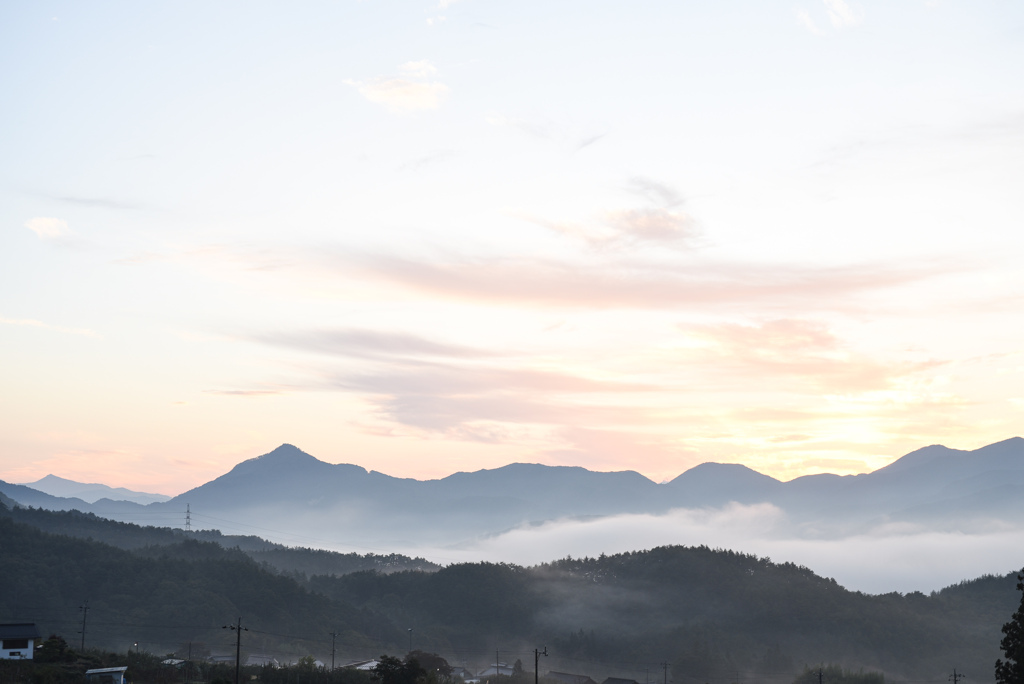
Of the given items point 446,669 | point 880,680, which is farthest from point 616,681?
point 880,680

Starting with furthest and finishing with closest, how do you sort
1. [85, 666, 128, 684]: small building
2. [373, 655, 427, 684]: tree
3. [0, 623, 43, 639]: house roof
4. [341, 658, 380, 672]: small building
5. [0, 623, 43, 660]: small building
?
1. [341, 658, 380, 672]: small building
2. [0, 623, 43, 639]: house roof
3. [0, 623, 43, 660]: small building
4. [373, 655, 427, 684]: tree
5. [85, 666, 128, 684]: small building

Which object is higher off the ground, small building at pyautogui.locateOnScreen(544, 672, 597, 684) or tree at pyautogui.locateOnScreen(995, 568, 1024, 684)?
tree at pyautogui.locateOnScreen(995, 568, 1024, 684)

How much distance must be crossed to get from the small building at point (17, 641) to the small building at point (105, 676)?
13.7 m

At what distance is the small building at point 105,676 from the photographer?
88.2 meters

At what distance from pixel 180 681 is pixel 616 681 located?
307 feet

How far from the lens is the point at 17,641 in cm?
10119

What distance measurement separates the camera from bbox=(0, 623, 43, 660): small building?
100188 millimetres

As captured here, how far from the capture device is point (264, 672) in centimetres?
10775

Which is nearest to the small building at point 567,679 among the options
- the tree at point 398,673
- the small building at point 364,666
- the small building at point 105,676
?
the small building at point 364,666

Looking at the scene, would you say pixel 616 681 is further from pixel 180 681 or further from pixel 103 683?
pixel 103 683

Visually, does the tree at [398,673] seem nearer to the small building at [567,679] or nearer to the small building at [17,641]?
the small building at [17,641]

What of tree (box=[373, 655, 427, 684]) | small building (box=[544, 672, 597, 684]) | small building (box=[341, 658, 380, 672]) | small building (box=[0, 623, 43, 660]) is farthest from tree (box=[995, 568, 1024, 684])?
small building (box=[544, 672, 597, 684])

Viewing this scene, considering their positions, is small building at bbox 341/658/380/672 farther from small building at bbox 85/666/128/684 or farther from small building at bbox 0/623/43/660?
small building at bbox 0/623/43/660

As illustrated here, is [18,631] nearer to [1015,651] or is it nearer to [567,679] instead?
[1015,651]
